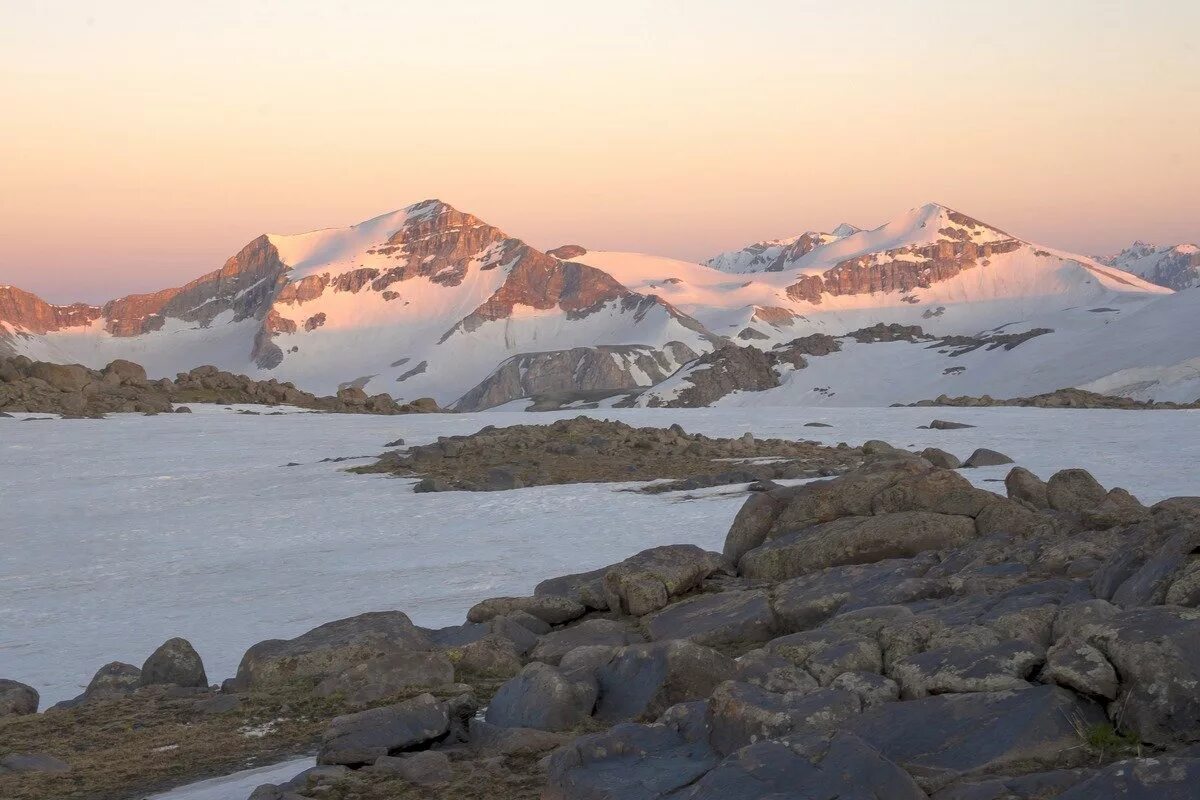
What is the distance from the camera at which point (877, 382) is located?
93688 mm

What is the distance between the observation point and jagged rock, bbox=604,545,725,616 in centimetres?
1238

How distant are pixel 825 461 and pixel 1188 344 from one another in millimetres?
63536

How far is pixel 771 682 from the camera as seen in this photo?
26.0ft

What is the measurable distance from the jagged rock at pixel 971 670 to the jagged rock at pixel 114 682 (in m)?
7.96

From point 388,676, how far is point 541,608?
2.80 m

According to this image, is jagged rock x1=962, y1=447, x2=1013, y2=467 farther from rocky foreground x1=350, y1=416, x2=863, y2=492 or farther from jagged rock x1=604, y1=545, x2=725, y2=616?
jagged rock x1=604, y1=545, x2=725, y2=616

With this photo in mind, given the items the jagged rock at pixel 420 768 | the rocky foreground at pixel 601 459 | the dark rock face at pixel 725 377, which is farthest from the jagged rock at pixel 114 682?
the dark rock face at pixel 725 377

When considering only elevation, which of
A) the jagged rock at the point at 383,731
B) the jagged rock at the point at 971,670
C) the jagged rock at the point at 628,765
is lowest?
the jagged rock at the point at 383,731

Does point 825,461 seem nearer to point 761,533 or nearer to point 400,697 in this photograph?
point 761,533

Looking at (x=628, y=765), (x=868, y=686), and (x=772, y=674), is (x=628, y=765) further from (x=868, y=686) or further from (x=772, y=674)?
(x=868, y=686)

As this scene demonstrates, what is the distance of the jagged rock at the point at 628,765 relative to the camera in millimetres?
6434

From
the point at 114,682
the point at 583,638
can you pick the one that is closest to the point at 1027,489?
the point at 583,638

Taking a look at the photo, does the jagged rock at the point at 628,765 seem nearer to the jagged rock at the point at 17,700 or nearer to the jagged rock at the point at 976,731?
the jagged rock at the point at 976,731

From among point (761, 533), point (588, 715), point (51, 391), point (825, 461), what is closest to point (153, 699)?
point (588, 715)
